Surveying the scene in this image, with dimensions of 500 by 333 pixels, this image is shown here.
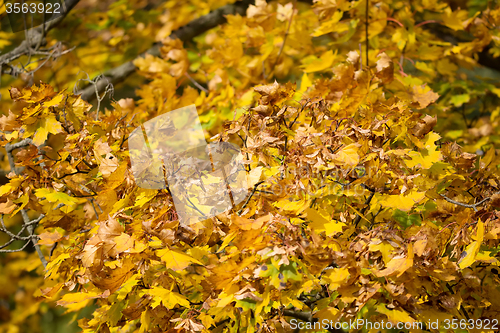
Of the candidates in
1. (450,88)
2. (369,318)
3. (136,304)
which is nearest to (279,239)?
(369,318)

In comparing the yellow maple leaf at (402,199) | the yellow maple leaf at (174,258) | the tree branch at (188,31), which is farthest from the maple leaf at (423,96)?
the tree branch at (188,31)

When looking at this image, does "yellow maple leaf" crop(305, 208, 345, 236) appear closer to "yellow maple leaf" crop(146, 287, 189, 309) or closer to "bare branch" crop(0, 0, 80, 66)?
"yellow maple leaf" crop(146, 287, 189, 309)

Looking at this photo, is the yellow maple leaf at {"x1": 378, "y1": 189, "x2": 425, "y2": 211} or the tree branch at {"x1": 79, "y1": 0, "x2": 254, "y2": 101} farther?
the tree branch at {"x1": 79, "y1": 0, "x2": 254, "y2": 101}

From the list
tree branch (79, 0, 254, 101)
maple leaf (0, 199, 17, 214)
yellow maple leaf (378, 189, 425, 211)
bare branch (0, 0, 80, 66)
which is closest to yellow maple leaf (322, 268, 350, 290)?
yellow maple leaf (378, 189, 425, 211)

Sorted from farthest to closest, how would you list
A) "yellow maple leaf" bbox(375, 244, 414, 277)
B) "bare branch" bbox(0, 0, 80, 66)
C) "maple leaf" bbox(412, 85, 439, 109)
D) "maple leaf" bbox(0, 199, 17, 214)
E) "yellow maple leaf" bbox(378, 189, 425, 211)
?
"bare branch" bbox(0, 0, 80, 66)
"maple leaf" bbox(412, 85, 439, 109)
"maple leaf" bbox(0, 199, 17, 214)
"yellow maple leaf" bbox(378, 189, 425, 211)
"yellow maple leaf" bbox(375, 244, 414, 277)

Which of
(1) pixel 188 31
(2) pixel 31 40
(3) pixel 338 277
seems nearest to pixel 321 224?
(3) pixel 338 277

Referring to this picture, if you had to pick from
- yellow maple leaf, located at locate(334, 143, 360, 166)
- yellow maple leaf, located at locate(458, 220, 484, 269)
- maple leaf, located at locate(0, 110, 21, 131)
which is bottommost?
yellow maple leaf, located at locate(458, 220, 484, 269)

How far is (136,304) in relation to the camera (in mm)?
Answer: 1144

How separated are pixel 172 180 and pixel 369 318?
27.0 inches

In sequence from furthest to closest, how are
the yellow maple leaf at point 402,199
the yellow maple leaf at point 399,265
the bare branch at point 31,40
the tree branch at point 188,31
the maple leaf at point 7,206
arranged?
the tree branch at point 188,31 → the bare branch at point 31,40 → the maple leaf at point 7,206 → the yellow maple leaf at point 402,199 → the yellow maple leaf at point 399,265

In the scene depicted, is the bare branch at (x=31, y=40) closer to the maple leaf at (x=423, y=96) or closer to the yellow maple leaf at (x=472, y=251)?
the maple leaf at (x=423, y=96)

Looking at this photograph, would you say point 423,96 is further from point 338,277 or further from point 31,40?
point 31,40

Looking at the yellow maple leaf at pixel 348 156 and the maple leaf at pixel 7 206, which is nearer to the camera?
the yellow maple leaf at pixel 348 156

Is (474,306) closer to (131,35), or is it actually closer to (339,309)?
(339,309)
